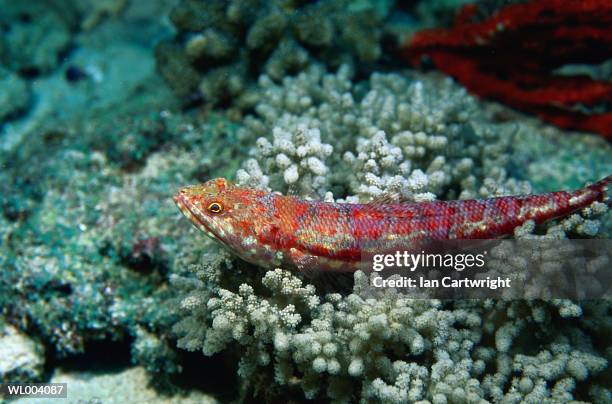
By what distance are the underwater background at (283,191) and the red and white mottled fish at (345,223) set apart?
19cm

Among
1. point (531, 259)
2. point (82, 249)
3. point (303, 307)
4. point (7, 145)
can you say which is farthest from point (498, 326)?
point (7, 145)

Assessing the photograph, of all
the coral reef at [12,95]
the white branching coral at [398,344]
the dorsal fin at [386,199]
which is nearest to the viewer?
the white branching coral at [398,344]

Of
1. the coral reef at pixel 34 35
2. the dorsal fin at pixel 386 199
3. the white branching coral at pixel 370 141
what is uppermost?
the coral reef at pixel 34 35

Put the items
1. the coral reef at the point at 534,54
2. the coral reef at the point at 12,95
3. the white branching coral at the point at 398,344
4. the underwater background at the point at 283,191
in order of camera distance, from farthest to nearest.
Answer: the coral reef at the point at 12,95 → the coral reef at the point at 534,54 → the underwater background at the point at 283,191 → the white branching coral at the point at 398,344

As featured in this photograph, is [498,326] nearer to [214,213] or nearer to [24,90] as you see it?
[214,213]

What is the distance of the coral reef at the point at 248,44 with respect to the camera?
570 cm

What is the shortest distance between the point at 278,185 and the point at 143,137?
7.69 feet

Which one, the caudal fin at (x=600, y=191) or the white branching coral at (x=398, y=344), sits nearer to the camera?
the white branching coral at (x=398, y=344)

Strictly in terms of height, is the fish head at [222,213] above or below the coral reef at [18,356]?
above

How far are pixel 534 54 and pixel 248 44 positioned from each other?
3647 mm

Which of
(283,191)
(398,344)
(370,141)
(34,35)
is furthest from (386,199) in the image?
(34,35)

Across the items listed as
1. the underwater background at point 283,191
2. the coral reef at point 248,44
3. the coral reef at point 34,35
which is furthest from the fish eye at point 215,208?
the coral reef at point 34,35

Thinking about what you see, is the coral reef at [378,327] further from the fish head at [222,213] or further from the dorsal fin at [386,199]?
the fish head at [222,213]

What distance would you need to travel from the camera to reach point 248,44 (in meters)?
5.79
